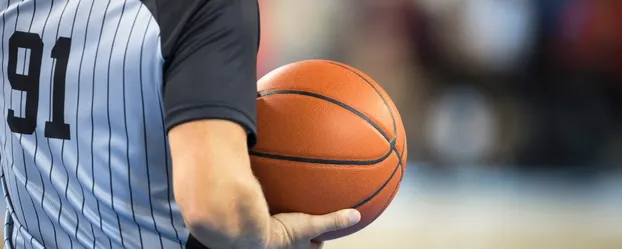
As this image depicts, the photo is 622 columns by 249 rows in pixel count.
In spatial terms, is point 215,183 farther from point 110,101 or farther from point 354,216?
point 354,216

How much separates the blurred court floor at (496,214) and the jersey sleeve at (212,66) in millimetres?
2572

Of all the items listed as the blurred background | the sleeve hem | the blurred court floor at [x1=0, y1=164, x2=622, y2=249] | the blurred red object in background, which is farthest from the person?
the blurred red object in background

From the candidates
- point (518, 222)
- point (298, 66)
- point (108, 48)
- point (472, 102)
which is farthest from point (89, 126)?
point (472, 102)

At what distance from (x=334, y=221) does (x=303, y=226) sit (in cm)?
7

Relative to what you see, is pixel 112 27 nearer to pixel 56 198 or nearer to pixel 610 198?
pixel 56 198

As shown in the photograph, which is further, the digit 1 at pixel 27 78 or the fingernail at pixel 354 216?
the fingernail at pixel 354 216

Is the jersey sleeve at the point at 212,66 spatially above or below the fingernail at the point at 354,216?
above

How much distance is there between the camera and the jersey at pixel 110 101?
893 millimetres

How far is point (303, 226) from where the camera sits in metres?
1.10

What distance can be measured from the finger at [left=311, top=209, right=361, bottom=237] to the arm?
0.22 m

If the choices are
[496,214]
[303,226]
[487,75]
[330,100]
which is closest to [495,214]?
[496,214]

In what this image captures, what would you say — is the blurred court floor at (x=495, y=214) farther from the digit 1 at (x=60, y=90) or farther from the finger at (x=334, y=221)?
the digit 1 at (x=60, y=90)

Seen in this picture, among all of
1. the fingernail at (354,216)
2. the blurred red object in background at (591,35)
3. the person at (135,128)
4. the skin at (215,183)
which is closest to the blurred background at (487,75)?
the blurred red object in background at (591,35)

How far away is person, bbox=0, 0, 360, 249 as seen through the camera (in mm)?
878
